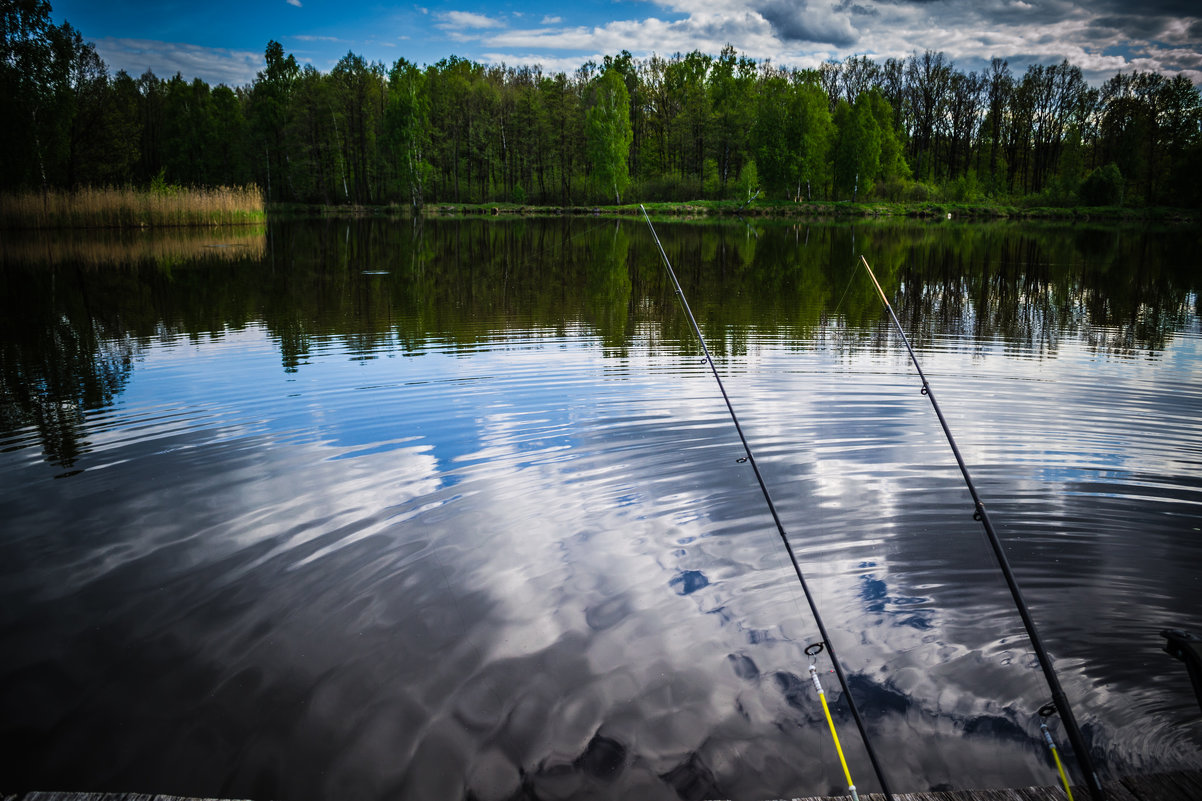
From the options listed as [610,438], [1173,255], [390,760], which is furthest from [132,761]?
Answer: [1173,255]

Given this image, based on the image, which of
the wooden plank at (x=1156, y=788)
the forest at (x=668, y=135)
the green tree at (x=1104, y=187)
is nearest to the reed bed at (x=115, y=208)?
the forest at (x=668, y=135)

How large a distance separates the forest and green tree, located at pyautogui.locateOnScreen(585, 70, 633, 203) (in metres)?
0.16

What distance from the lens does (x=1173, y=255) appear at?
95.3ft

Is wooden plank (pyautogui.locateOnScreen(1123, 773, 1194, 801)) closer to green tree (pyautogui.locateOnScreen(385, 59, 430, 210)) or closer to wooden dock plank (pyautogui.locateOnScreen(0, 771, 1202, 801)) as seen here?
wooden dock plank (pyautogui.locateOnScreen(0, 771, 1202, 801))

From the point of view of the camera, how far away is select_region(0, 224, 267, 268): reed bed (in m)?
24.0

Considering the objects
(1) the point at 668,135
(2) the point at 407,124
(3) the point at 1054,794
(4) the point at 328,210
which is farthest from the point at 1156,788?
(1) the point at 668,135

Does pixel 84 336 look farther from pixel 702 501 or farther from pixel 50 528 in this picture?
pixel 702 501

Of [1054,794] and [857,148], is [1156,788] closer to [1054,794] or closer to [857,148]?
[1054,794]

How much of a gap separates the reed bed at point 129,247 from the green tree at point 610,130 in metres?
36.9

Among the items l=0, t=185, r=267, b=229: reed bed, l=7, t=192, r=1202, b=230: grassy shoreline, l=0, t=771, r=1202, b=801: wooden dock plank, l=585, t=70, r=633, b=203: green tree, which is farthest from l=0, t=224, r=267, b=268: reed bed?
l=585, t=70, r=633, b=203: green tree

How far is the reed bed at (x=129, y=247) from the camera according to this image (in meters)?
24.0

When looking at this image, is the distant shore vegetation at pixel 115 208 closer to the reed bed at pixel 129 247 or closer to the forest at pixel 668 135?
the reed bed at pixel 129 247

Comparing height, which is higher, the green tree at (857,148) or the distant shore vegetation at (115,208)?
the green tree at (857,148)

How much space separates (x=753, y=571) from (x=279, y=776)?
3.00 meters
